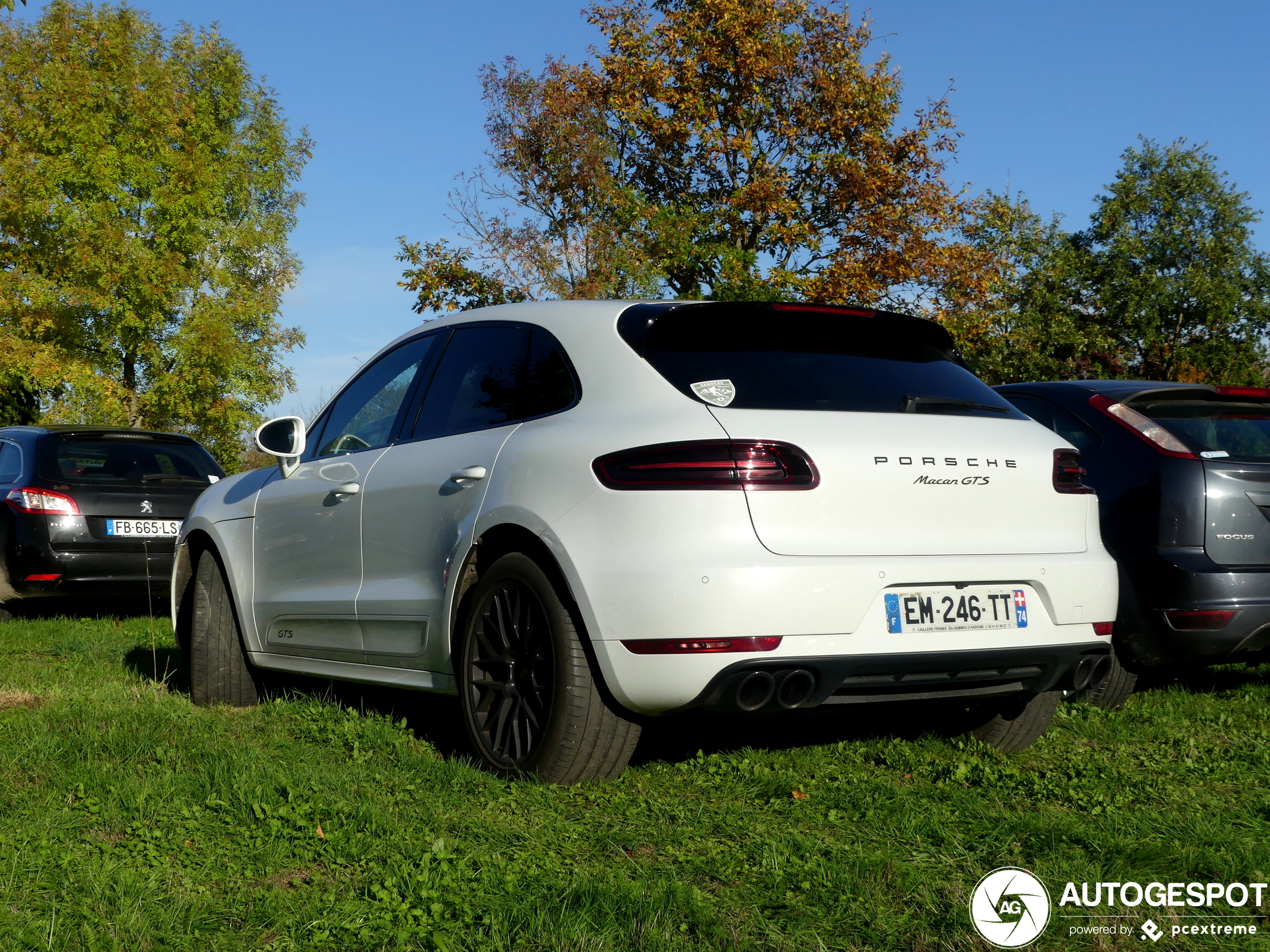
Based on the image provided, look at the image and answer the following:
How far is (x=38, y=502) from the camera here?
9.95m

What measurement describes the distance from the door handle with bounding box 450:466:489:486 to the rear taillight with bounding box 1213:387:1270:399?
361cm

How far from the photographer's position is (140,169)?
2389 cm

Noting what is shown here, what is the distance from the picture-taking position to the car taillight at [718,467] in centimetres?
365

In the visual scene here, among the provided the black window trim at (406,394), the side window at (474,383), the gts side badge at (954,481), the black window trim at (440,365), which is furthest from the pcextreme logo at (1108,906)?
the black window trim at (406,394)

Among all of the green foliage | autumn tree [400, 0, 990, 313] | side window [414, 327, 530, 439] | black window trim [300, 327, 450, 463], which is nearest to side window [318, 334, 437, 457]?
black window trim [300, 327, 450, 463]

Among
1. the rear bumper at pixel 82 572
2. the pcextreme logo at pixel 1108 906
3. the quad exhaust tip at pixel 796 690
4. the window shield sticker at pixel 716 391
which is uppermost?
the window shield sticker at pixel 716 391

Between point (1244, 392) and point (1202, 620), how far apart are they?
1.32 m

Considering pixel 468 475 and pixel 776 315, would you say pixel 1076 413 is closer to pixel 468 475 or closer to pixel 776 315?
pixel 776 315

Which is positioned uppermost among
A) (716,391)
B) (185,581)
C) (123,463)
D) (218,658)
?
(716,391)

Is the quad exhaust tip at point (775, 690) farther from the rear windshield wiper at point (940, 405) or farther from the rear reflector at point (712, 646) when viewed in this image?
the rear windshield wiper at point (940, 405)

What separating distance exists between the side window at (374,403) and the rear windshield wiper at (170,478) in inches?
209

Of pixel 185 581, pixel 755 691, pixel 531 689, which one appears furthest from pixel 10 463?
pixel 755 691

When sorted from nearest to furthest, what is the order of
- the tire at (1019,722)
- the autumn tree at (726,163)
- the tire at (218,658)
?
the tire at (1019,722) < the tire at (218,658) < the autumn tree at (726,163)

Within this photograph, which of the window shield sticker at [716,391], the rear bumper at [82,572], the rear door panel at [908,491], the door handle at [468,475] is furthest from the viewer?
the rear bumper at [82,572]
